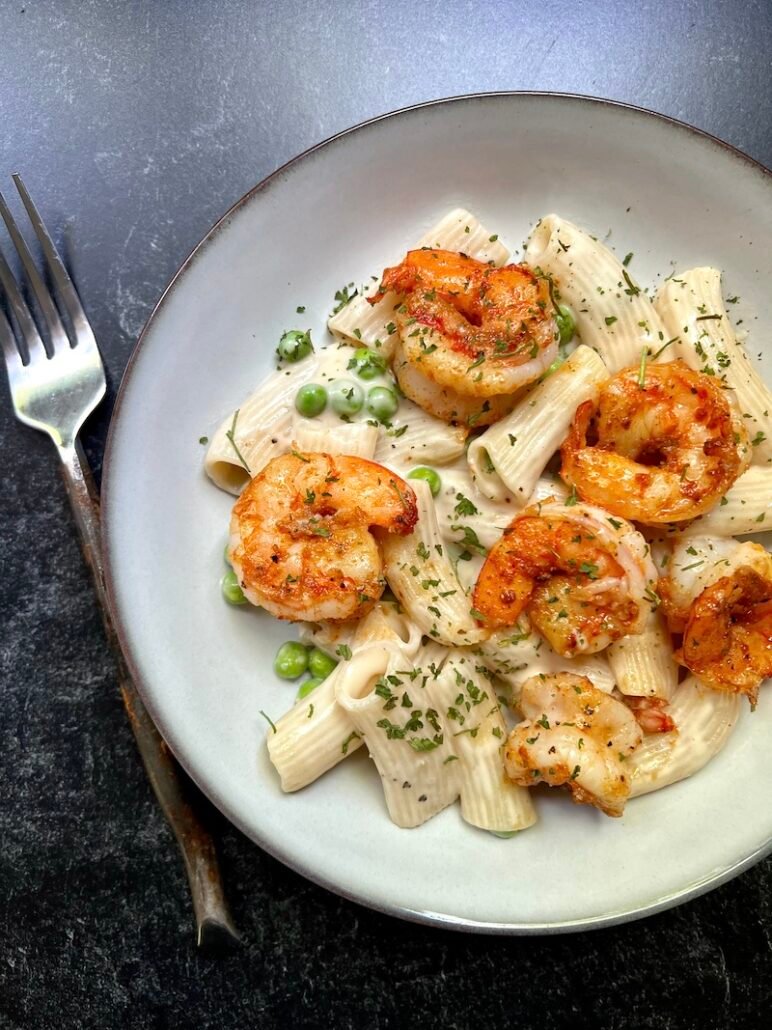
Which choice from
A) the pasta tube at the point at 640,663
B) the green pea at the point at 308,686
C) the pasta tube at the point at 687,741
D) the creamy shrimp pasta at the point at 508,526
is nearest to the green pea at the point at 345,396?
the creamy shrimp pasta at the point at 508,526

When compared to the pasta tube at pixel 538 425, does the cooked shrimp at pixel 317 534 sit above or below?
below

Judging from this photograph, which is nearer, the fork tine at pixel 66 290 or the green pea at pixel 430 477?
the green pea at pixel 430 477

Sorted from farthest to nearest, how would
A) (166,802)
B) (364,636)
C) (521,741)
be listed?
(166,802), (364,636), (521,741)

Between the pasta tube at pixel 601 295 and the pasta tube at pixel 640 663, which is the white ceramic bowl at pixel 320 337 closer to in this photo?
the pasta tube at pixel 601 295

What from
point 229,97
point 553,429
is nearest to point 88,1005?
point 553,429

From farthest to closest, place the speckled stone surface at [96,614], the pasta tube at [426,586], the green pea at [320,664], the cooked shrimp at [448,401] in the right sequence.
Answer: the speckled stone surface at [96,614] < the green pea at [320,664] < the cooked shrimp at [448,401] < the pasta tube at [426,586]

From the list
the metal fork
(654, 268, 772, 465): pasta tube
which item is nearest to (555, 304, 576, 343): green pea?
(654, 268, 772, 465): pasta tube

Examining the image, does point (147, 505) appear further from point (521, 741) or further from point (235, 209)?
point (521, 741)
